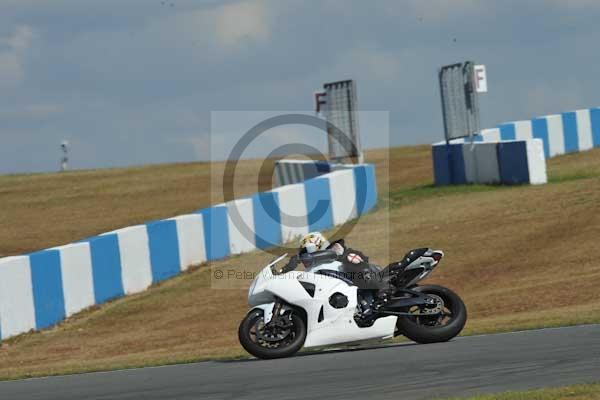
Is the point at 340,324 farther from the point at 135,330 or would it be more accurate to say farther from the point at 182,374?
the point at 135,330

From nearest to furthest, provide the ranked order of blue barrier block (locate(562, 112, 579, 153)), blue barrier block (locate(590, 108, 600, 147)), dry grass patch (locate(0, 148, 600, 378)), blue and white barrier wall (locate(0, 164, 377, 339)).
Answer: dry grass patch (locate(0, 148, 600, 378))
blue and white barrier wall (locate(0, 164, 377, 339))
blue barrier block (locate(562, 112, 579, 153))
blue barrier block (locate(590, 108, 600, 147))

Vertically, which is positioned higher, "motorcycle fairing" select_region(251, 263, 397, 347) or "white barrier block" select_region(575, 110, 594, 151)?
"white barrier block" select_region(575, 110, 594, 151)

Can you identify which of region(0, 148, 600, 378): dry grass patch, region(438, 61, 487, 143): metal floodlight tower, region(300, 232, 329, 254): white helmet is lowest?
region(0, 148, 600, 378): dry grass patch

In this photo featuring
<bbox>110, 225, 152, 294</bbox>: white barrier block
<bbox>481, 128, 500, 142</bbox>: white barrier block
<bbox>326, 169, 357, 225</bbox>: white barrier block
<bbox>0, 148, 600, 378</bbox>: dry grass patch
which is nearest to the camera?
<bbox>0, 148, 600, 378</bbox>: dry grass patch

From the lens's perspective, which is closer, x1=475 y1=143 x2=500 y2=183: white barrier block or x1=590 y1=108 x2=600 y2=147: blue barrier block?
x1=475 y1=143 x2=500 y2=183: white barrier block

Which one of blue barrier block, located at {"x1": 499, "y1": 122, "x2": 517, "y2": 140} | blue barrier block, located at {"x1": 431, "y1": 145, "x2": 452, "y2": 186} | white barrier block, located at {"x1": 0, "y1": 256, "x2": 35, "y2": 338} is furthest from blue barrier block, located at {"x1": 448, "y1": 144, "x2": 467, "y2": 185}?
white barrier block, located at {"x1": 0, "y1": 256, "x2": 35, "y2": 338}

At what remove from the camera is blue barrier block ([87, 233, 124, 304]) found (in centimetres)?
1797

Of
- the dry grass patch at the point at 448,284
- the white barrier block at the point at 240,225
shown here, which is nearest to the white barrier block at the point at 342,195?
the dry grass patch at the point at 448,284

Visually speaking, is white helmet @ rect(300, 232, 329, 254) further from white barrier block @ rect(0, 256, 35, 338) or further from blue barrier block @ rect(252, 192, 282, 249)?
blue barrier block @ rect(252, 192, 282, 249)

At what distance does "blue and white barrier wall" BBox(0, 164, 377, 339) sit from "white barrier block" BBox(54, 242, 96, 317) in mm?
14

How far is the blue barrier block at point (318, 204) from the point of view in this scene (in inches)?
906

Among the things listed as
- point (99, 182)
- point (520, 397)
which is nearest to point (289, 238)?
point (520, 397)

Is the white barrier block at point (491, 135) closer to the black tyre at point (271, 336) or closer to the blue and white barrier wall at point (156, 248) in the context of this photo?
the blue and white barrier wall at point (156, 248)

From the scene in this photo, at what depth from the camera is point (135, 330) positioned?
1645 centimetres
